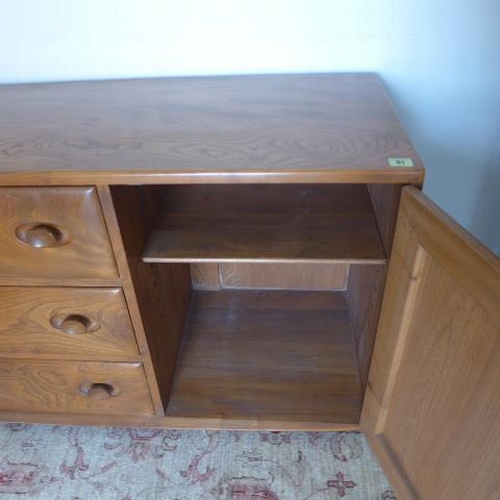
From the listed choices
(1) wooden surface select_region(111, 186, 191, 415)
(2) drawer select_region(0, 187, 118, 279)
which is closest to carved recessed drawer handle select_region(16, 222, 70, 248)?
(2) drawer select_region(0, 187, 118, 279)

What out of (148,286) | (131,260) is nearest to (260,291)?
(148,286)

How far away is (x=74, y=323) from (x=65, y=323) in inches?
0.8

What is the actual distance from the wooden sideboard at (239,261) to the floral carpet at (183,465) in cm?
9

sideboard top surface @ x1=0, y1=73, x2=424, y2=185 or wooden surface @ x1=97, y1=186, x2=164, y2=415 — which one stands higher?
sideboard top surface @ x1=0, y1=73, x2=424, y2=185

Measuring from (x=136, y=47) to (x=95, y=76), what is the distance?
13 centimetres

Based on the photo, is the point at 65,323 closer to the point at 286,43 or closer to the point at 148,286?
the point at 148,286

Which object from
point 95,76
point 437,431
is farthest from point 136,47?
point 437,431

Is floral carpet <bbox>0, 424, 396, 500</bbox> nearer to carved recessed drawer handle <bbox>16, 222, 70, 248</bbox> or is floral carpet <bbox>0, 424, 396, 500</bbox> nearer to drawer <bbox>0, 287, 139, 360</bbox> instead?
drawer <bbox>0, 287, 139, 360</bbox>

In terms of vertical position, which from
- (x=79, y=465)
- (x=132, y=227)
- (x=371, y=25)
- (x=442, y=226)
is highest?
(x=371, y=25)

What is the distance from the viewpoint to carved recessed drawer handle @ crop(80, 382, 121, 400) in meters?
1.02

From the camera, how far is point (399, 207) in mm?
730

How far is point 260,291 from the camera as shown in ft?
4.73

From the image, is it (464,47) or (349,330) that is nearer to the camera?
(464,47)

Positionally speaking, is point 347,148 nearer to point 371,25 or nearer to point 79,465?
point 371,25
